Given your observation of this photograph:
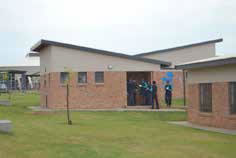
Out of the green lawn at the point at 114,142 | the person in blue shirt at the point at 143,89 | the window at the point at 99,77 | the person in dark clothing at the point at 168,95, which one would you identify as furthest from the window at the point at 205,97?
the window at the point at 99,77

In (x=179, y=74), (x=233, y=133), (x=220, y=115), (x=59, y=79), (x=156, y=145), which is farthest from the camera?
(x=179, y=74)

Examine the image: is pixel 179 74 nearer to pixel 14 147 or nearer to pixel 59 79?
Result: pixel 59 79

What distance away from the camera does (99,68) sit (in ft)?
95.3

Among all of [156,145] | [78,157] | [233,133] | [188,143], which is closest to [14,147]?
[78,157]

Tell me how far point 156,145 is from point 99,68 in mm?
16324

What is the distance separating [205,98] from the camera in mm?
18828

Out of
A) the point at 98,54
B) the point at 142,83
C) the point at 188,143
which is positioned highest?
the point at 98,54

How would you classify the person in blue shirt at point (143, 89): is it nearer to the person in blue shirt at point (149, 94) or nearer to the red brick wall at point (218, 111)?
the person in blue shirt at point (149, 94)

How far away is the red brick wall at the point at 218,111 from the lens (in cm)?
1728

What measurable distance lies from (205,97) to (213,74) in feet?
3.96

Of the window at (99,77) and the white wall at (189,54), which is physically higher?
the white wall at (189,54)

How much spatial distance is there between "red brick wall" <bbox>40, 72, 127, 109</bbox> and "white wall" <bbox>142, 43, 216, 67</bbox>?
17729 millimetres

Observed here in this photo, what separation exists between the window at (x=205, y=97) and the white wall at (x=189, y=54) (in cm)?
2720

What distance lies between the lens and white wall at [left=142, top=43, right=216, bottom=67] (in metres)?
46.1
